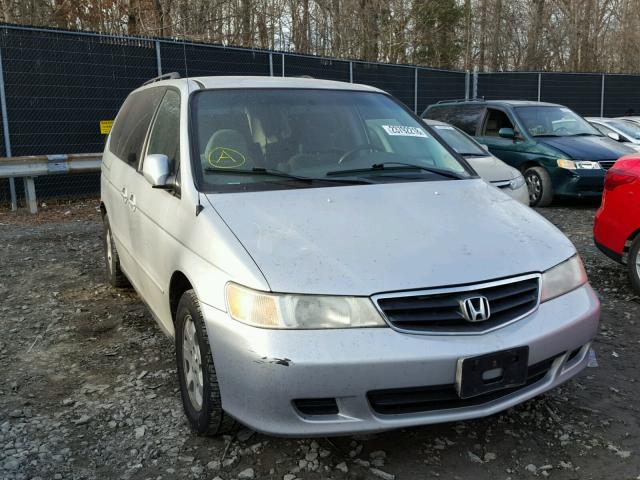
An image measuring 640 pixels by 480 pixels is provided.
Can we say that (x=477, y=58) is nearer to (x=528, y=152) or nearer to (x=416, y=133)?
(x=528, y=152)

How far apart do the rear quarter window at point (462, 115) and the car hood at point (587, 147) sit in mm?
1328

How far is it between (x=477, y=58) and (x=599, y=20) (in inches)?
259

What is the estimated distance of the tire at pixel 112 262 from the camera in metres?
5.26

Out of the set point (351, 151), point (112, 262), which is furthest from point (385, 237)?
point (112, 262)

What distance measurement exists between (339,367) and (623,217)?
354 centimetres

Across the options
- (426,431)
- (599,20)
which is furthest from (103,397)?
(599,20)

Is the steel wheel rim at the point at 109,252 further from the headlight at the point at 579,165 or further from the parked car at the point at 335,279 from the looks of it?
the headlight at the point at 579,165

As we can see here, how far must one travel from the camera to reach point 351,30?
72.2ft

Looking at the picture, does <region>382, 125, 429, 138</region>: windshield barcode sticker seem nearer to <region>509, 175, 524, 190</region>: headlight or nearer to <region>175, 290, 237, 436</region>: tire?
<region>175, 290, 237, 436</region>: tire

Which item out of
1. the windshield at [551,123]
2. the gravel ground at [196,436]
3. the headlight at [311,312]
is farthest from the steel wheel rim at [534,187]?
the headlight at [311,312]

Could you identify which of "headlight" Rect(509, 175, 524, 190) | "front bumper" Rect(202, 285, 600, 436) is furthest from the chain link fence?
"front bumper" Rect(202, 285, 600, 436)

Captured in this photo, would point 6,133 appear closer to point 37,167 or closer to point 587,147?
point 37,167

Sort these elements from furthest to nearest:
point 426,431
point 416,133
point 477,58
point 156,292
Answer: point 477,58
point 416,133
point 156,292
point 426,431

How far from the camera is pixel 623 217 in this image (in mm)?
4941
